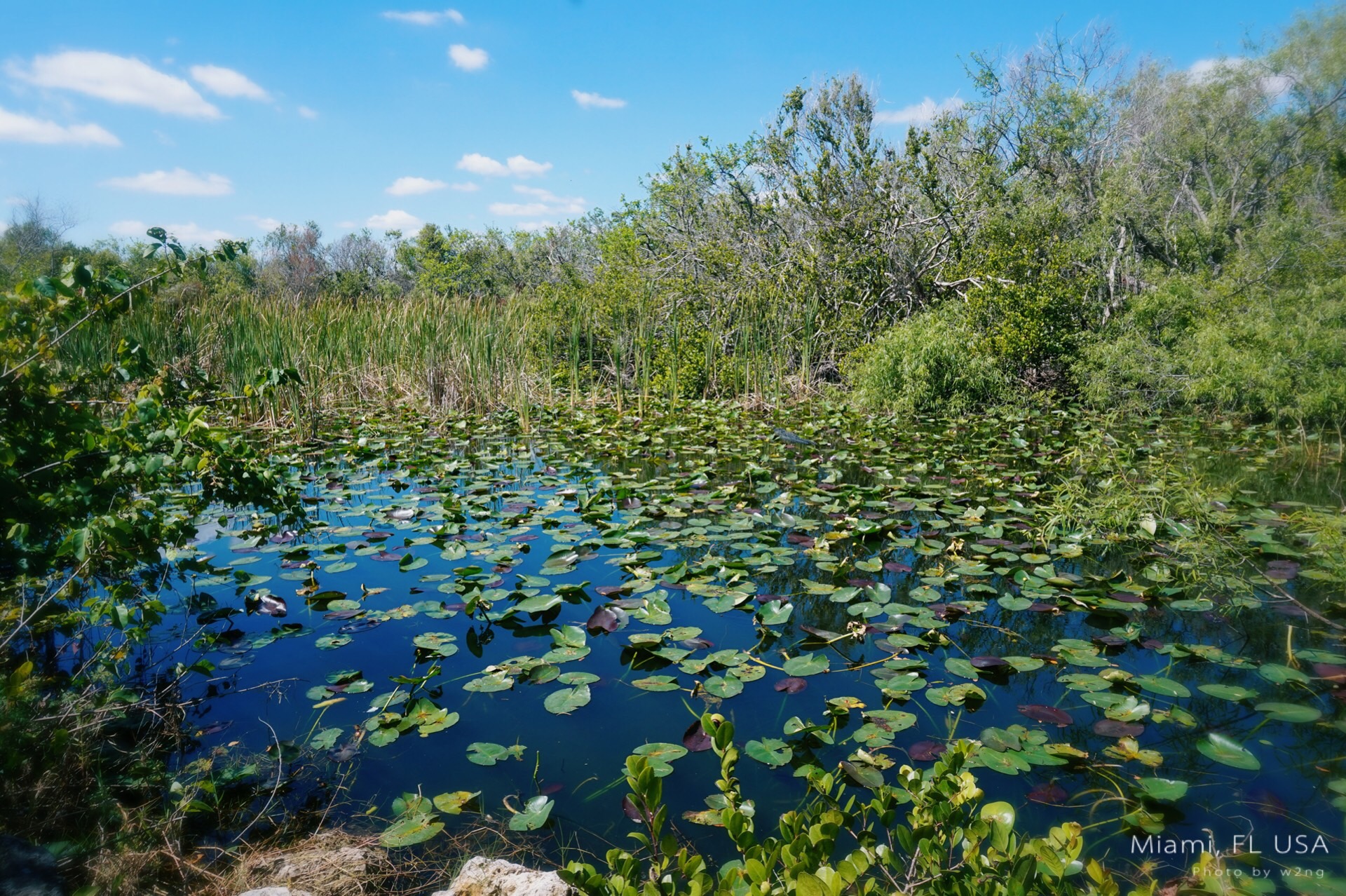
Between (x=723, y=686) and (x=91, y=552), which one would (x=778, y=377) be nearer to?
(x=723, y=686)

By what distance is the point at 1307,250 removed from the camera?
7.17 metres

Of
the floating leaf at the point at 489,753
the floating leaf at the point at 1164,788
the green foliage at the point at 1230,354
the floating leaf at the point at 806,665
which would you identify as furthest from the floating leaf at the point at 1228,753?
the green foliage at the point at 1230,354

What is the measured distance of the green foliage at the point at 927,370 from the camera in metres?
7.38

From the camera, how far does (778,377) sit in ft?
27.5

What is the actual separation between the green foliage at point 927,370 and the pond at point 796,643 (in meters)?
2.31

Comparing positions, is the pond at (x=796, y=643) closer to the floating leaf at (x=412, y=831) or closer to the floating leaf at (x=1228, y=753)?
the floating leaf at (x=1228, y=753)

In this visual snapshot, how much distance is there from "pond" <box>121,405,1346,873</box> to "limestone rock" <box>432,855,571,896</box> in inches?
9.0

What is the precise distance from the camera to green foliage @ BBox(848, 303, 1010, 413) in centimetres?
738

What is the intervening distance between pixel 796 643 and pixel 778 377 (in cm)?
579

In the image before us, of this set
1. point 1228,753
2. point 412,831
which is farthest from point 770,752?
point 1228,753

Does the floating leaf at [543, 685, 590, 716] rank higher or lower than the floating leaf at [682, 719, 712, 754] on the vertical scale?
higher

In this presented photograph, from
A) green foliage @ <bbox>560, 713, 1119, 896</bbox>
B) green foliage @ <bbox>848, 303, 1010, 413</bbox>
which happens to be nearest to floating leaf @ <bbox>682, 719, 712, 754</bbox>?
green foliage @ <bbox>560, 713, 1119, 896</bbox>

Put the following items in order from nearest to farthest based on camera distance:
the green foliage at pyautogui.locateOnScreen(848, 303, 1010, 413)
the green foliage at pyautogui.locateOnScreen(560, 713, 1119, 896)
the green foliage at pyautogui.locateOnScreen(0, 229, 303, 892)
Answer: the green foliage at pyautogui.locateOnScreen(560, 713, 1119, 896), the green foliage at pyautogui.locateOnScreen(0, 229, 303, 892), the green foliage at pyautogui.locateOnScreen(848, 303, 1010, 413)

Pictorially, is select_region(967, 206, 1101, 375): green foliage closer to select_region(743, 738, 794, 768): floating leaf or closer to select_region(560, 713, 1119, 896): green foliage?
select_region(743, 738, 794, 768): floating leaf
